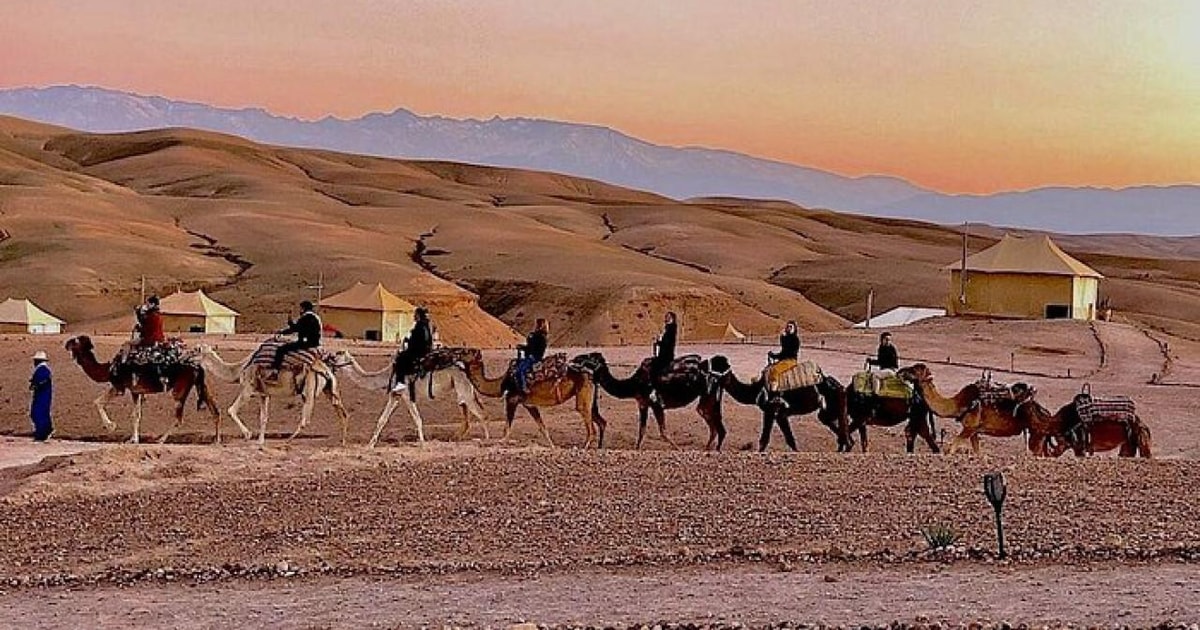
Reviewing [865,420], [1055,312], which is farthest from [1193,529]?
[1055,312]

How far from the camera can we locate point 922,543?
44.0 feet

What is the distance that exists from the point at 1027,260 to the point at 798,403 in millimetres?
33734

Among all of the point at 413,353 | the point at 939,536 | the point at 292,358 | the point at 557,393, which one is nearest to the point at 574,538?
the point at 939,536

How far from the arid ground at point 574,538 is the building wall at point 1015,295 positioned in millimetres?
34692

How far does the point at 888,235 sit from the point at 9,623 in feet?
476

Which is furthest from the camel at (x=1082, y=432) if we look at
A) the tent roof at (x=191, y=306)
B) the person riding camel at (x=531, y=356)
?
the tent roof at (x=191, y=306)

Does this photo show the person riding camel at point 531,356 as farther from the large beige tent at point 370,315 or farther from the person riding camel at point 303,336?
the large beige tent at point 370,315

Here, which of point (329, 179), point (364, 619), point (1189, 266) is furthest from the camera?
point (329, 179)

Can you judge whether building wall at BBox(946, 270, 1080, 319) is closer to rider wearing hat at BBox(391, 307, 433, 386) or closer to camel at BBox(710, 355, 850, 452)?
camel at BBox(710, 355, 850, 452)

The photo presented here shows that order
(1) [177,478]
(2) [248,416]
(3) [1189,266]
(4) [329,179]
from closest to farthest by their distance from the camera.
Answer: (1) [177,478] → (2) [248,416] → (3) [1189,266] → (4) [329,179]

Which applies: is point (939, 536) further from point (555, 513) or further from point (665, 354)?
point (665, 354)

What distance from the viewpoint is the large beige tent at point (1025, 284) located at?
5272cm

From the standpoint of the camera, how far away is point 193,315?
5691 cm

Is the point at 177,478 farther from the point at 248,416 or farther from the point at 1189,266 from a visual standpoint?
the point at 1189,266
